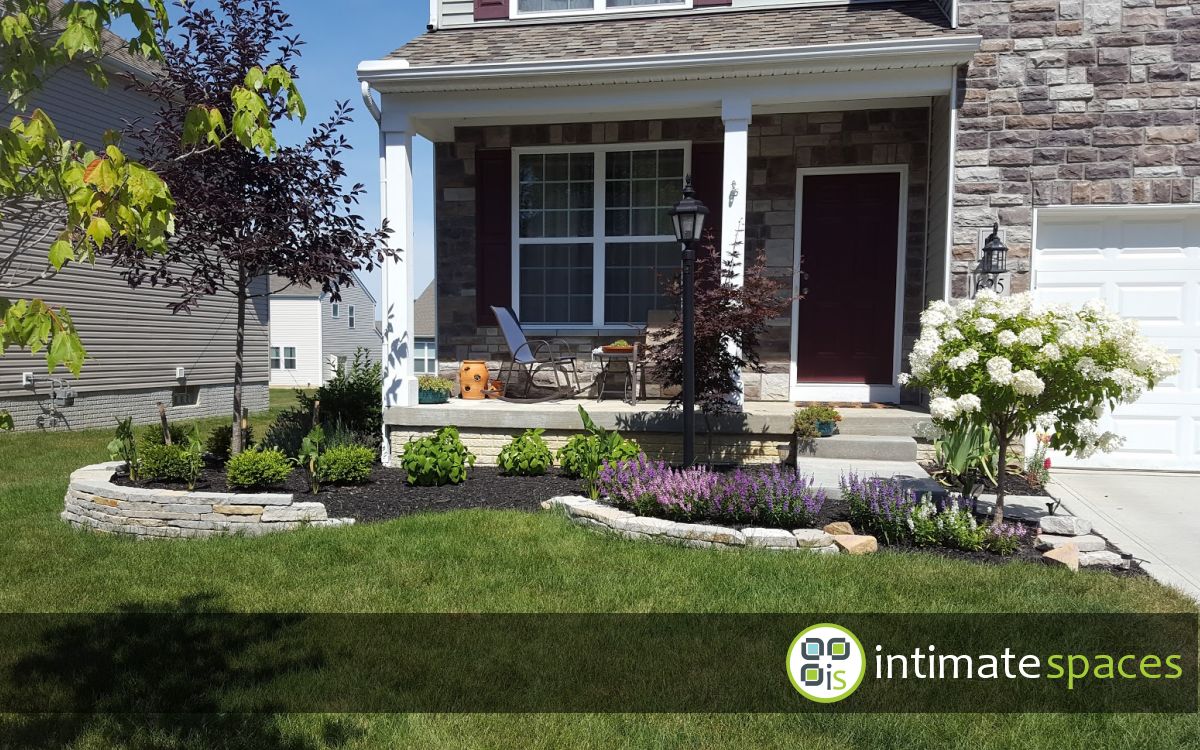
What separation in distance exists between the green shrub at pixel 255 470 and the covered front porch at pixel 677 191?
1480 mm

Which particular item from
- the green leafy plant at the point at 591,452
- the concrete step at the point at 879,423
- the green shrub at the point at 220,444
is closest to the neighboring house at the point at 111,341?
the green shrub at the point at 220,444

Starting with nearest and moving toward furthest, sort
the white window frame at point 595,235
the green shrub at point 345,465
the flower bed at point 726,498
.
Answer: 1. the flower bed at point 726,498
2. the green shrub at point 345,465
3. the white window frame at point 595,235

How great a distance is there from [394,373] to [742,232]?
331 cm

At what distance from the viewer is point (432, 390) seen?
7.43 meters

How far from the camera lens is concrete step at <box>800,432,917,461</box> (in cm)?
628

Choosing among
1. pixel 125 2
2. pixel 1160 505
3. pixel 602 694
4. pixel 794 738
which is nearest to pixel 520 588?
pixel 602 694

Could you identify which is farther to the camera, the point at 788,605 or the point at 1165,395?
the point at 1165,395

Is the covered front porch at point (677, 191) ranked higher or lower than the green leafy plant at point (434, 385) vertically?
higher

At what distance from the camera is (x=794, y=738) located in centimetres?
256

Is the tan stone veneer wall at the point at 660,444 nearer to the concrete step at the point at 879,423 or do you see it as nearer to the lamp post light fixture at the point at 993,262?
the concrete step at the point at 879,423

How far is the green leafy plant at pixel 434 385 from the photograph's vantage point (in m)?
7.45

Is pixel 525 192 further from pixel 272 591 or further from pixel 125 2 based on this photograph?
pixel 125 2

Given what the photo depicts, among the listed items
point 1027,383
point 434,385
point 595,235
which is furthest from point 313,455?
point 1027,383

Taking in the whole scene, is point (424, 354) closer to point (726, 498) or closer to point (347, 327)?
point (347, 327)
